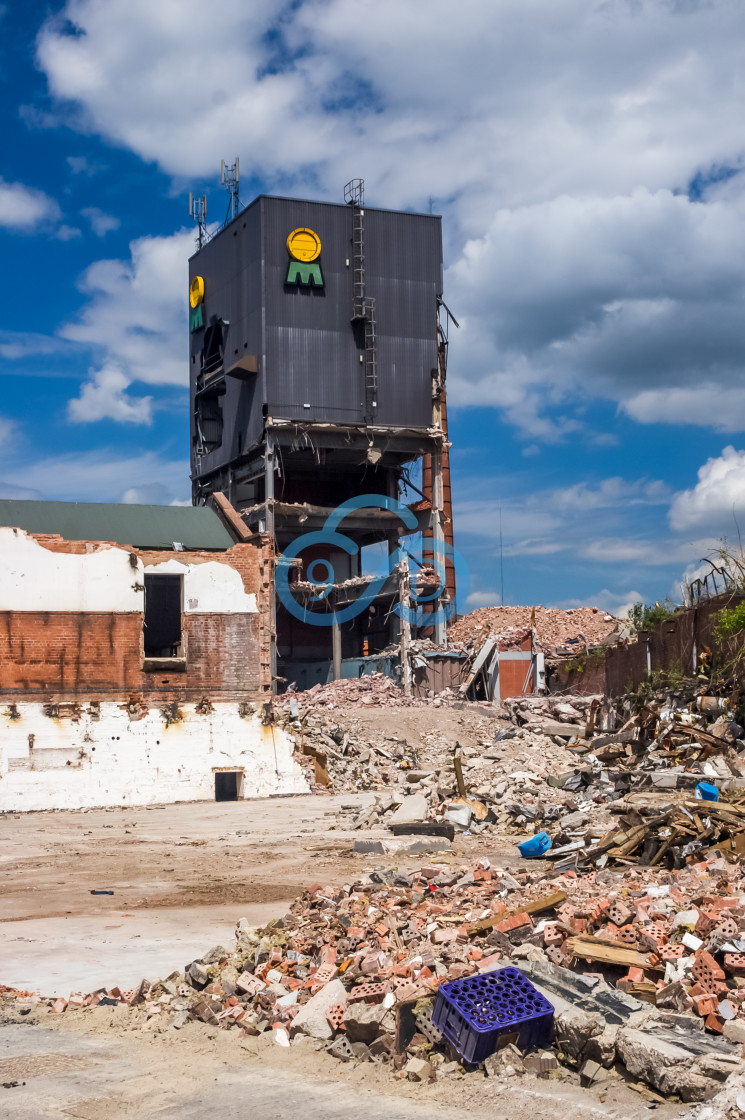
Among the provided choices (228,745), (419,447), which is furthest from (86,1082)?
(419,447)

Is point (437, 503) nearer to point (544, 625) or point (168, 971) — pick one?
point (544, 625)

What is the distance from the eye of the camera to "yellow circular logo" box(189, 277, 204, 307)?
51.5 m

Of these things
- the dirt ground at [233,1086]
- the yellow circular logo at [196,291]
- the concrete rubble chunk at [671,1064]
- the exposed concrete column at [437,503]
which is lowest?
the dirt ground at [233,1086]

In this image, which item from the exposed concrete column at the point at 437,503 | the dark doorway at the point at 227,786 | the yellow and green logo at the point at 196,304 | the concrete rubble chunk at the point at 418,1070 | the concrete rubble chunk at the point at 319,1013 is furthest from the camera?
the yellow and green logo at the point at 196,304

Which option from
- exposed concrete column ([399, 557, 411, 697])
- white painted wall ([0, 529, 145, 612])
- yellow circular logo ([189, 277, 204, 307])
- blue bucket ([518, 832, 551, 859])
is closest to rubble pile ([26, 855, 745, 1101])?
blue bucket ([518, 832, 551, 859])

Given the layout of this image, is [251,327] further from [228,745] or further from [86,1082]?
[86,1082]

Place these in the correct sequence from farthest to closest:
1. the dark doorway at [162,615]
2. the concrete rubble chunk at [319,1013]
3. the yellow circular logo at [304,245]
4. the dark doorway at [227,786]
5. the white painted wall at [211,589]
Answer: the yellow circular logo at [304,245] → the dark doorway at [162,615] → the white painted wall at [211,589] → the dark doorway at [227,786] → the concrete rubble chunk at [319,1013]

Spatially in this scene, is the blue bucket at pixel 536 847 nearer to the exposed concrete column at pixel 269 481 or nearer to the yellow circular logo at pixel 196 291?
the exposed concrete column at pixel 269 481

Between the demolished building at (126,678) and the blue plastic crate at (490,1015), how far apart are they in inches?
784

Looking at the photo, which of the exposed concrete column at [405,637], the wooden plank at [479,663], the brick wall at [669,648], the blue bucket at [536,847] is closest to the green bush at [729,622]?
the brick wall at [669,648]

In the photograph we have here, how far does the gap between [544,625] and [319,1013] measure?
43.0m

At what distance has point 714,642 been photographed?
762 inches

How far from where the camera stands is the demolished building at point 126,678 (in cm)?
2484

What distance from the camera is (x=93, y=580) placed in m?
25.8
